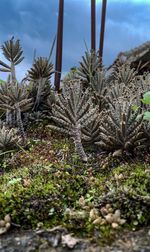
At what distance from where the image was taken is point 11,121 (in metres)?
2.45

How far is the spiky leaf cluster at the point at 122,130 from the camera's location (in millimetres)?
1703

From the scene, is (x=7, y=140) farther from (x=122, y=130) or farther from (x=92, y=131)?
(x=122, y=130)

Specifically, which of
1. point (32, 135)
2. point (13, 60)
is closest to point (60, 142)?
point (32, 135)

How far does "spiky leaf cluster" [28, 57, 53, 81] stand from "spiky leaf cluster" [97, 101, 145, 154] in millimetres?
867

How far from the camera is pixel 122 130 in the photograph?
1.69m

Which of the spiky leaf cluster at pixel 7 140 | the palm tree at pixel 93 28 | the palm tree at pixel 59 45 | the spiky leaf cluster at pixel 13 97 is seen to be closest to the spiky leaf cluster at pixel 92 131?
the spiky leaf cluster at pixel 7 140

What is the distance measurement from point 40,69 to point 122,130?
40.0 inches

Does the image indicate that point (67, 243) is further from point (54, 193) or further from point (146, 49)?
point (146, 49)

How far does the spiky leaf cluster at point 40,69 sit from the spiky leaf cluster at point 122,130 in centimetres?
87

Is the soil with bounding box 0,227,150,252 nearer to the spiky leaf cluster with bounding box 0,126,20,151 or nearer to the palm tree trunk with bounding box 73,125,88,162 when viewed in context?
the palm tree trunk with bounding box 73,125,88,162

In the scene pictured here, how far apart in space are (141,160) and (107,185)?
36 centimetres

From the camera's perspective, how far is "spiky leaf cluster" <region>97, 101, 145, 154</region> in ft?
5.59

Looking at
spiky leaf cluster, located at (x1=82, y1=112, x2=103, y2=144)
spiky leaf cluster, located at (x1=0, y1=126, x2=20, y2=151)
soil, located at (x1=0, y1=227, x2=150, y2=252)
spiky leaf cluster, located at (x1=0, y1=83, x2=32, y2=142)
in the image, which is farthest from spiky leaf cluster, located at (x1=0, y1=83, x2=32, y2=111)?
soil, located at (x1=0, y1=227, x2=150, y2=252)

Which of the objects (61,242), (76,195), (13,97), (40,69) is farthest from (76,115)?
(40,69)
